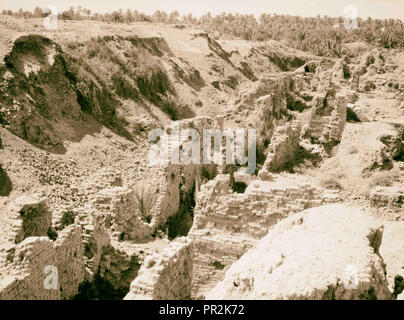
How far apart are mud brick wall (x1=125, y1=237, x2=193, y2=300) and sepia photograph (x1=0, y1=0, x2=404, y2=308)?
1.1 inches

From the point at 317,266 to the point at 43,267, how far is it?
179 inches

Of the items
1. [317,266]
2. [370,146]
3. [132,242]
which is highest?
[317,266]

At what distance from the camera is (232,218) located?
7926mm

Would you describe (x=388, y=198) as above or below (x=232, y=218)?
below

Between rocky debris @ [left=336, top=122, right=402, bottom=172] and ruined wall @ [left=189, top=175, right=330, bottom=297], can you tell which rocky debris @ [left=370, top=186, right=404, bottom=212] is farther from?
ruined wall @ [left=189, top=175, right=330, bottom=297]

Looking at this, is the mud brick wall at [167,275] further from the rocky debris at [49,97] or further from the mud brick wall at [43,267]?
the rocky debris at [49,97]

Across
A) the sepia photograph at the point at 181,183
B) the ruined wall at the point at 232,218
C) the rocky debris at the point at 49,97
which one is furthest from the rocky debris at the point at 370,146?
the rocky debris at the point at 49,97

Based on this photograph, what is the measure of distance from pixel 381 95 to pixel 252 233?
16.9 meters

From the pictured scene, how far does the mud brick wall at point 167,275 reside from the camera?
18.6 feet

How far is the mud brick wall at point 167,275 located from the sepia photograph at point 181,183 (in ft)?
0.09

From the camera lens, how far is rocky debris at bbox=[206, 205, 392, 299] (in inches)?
175

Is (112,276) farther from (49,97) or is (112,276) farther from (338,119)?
(49,97)

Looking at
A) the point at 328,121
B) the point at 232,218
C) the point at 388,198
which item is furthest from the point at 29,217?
the point at 328,121
